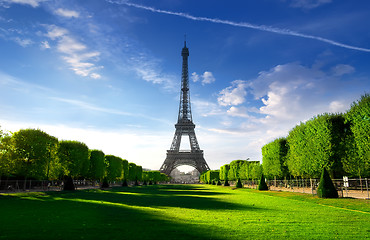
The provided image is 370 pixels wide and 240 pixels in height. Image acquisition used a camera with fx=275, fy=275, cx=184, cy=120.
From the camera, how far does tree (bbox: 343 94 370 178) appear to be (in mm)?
24312

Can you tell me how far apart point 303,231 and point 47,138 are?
37.1 meters

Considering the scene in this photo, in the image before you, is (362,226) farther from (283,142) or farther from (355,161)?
(283,142)

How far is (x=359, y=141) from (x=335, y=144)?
14.4ft

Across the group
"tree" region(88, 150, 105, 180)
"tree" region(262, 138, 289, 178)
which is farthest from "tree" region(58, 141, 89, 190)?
"tree" region(262, 138, 289, 178)

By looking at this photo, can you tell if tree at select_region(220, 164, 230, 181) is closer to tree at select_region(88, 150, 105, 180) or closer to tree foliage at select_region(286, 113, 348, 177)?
tree at select_region(88, 150, 105, 180)

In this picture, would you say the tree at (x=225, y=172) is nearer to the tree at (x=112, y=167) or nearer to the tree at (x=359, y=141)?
the tree at (x=112, y=167)

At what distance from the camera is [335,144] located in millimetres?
29188

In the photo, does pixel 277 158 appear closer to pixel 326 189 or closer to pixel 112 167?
pixel 326 189

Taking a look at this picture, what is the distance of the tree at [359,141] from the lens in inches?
957

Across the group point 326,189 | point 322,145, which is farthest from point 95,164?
point 326,189

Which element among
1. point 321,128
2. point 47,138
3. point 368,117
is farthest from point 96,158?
point 368,117

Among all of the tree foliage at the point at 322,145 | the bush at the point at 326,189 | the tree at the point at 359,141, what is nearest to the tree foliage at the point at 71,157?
the tree foliage at the point at 322,145

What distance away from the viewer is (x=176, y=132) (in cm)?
8850

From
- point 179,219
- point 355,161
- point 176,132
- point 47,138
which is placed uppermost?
point 176,132
